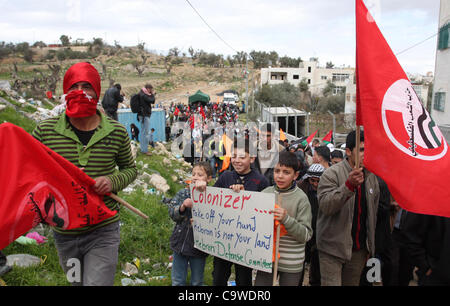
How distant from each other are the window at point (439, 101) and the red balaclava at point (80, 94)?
66.4 feet

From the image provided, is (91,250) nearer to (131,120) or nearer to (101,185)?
(101,185)

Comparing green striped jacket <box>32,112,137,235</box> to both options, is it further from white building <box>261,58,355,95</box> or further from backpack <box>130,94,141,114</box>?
white building <box>261,58,355,95</box>

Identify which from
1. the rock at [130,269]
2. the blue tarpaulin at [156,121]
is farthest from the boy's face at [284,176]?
the blue tarpaulin at [156,121]

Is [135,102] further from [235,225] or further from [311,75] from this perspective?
[311,75]

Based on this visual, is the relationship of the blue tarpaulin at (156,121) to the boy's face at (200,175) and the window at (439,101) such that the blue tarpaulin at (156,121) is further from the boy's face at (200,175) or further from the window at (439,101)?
the boy's face at (200,175)

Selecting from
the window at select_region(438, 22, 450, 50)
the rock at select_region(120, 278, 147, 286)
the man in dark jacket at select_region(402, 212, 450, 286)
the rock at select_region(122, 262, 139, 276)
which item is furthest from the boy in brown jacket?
the window at select_region(438, 22, 450, 50)

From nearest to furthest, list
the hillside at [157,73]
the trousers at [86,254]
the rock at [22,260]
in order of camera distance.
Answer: the trousers at [86,254] < the rock at [22,260] < the hillside at [157,73]

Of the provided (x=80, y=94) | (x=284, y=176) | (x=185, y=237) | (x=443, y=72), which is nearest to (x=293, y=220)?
(x=284, y=176)

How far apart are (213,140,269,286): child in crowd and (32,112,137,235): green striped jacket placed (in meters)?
1.31

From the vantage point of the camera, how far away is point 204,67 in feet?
257

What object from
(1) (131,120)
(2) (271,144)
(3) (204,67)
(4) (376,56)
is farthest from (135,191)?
(3) (204,67)

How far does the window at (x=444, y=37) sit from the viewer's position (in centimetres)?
1848

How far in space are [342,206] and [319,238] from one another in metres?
0.43

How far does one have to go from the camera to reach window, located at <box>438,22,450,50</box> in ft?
60.6
